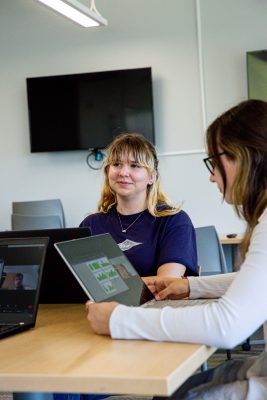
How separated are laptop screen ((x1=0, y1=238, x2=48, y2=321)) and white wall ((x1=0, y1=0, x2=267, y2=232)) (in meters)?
4.16

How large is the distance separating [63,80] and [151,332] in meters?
5.12

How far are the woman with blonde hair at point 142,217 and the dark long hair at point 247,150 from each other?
83 centimetres

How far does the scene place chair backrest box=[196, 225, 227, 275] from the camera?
426 centimetres

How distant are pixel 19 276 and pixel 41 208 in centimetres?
447

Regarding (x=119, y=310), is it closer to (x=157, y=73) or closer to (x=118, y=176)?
(x=118, y=176)

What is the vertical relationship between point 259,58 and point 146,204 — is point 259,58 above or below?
above

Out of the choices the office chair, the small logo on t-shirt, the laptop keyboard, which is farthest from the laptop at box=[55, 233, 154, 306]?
the office chair

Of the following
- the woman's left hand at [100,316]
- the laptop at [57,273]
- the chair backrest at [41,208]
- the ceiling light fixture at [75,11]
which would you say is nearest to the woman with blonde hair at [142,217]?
the laptop at [57,273]

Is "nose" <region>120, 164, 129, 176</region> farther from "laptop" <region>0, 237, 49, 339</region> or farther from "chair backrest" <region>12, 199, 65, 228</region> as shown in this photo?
"chair backrest" <region>12, 199, 65, 228</region>

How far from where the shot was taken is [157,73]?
627 cm

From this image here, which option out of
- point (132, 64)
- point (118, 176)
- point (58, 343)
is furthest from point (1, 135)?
point (58, 343)

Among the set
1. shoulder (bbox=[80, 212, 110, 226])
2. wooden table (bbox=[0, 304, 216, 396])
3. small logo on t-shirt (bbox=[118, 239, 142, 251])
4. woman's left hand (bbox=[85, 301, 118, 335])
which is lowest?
wooden table (bbox=[0, 304, 216, 396])

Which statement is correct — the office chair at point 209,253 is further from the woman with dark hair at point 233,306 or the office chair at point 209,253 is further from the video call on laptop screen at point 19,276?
the woman with dark hair at point 233,306

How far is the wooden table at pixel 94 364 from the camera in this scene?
1.29m
